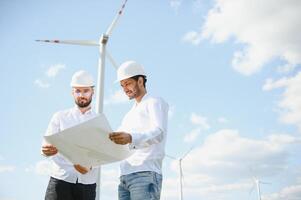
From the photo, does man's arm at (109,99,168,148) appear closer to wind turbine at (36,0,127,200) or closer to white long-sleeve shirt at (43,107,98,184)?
white long-sleeve shirt at (43,107,98,184)

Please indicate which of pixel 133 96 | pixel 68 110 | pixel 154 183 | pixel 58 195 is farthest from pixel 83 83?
pixel 154 183

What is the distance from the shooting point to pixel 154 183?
4.52 m

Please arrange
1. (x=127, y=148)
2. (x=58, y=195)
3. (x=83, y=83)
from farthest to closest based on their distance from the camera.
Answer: (x=83, y=83)
(x=58, y=195)
(x=127, y=148)

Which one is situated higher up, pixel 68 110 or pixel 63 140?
pixel 68 110

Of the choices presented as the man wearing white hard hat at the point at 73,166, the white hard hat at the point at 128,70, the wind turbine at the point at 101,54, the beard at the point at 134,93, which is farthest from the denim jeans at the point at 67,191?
the wind turbine at the point at 101,54

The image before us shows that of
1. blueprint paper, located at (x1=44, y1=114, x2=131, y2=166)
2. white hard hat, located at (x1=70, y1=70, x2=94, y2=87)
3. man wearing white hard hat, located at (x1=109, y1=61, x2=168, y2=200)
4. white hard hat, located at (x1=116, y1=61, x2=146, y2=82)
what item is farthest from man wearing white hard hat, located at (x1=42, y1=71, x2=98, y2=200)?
white hard hat, located at (x1=116, y1=61, x2=146, y2=82)

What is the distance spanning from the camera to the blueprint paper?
4177mm

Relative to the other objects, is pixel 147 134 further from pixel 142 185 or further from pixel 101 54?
pixel 101 54

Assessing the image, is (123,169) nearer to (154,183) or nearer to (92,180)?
(154,183)

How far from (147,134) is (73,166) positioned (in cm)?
183

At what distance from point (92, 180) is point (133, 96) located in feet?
5.71

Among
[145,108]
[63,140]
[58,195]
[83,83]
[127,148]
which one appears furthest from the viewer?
[83,83]

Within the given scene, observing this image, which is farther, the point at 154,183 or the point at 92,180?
the point at 92,180

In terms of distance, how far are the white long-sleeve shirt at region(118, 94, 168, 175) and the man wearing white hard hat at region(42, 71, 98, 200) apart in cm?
99
